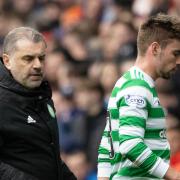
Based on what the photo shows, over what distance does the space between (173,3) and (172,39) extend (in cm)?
573

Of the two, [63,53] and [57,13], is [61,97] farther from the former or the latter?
[57,13]

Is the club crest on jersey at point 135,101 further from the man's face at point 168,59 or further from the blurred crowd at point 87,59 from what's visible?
the blurred crowd at point 87,59

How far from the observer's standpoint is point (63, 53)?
1266 centimetres

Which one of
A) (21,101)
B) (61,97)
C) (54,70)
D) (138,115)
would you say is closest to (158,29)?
(138,115)

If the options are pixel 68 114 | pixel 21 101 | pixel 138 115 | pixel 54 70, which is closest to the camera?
pixel 138 115

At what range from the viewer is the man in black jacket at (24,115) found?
20.1ft

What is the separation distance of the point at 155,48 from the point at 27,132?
100cm

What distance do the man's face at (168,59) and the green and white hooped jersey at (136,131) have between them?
99 mm

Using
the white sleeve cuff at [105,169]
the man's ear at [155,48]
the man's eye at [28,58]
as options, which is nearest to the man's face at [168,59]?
the man's ear at [155,48]

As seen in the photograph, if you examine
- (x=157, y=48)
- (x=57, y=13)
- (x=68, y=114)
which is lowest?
(x=157, y=48)

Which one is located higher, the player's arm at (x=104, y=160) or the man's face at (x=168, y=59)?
the man's face at (x=168, y=59)

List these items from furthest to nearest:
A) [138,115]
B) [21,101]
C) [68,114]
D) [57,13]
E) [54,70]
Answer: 1. [57,13]
2. [54,70]
3. [68,114]
4. [21,101]
5. [138,115]

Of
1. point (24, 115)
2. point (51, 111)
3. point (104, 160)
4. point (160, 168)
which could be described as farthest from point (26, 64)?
point (160, 168)

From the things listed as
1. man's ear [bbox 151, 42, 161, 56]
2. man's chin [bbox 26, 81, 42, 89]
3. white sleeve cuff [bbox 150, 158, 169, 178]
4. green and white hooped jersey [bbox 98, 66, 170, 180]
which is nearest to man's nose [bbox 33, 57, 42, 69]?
man's chin [bbox 26, 81, 42, 89]
